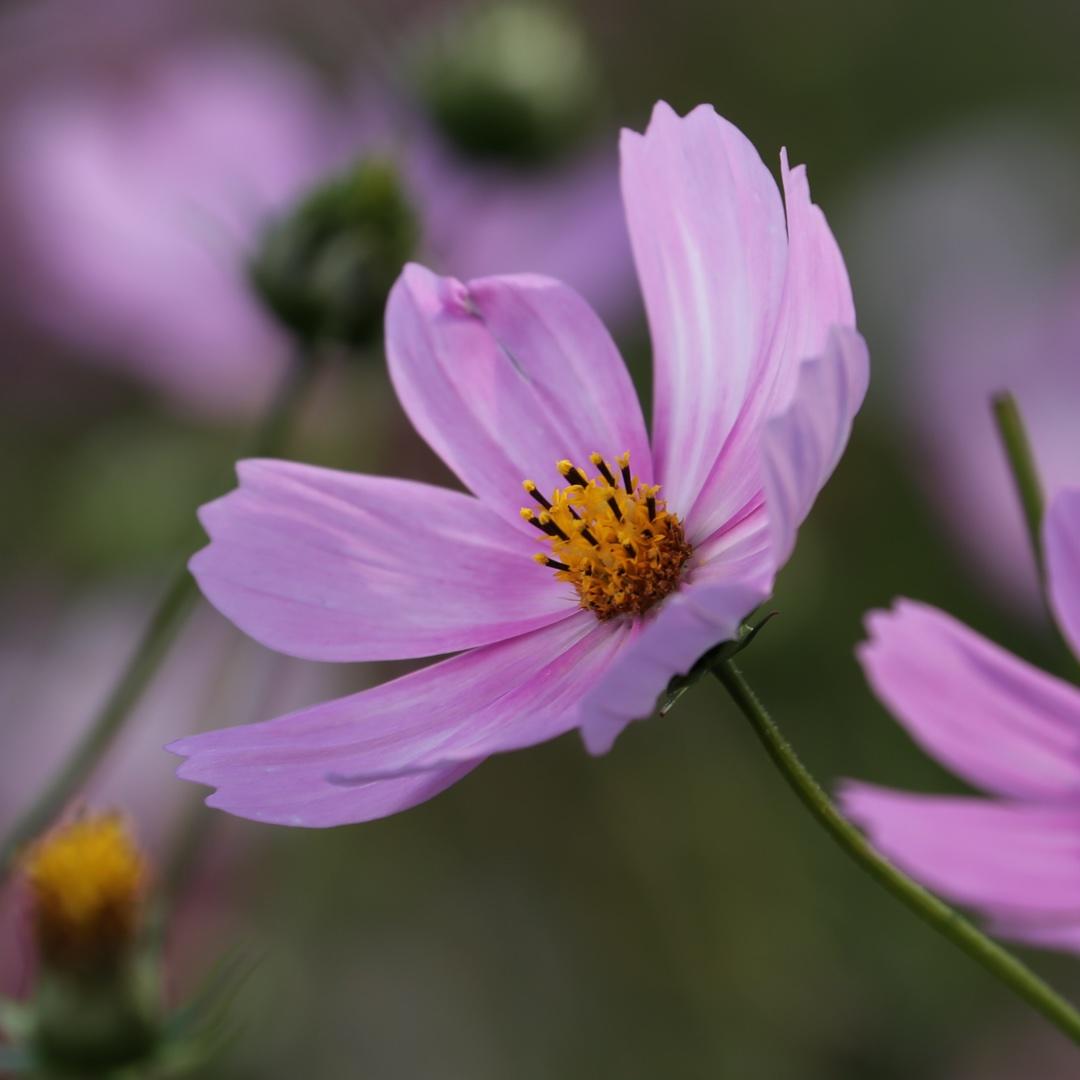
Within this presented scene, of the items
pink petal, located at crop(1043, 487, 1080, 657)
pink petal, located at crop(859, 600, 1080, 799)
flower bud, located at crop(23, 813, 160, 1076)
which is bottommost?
flower bud, located at crop(23, 813, 160, 1076)

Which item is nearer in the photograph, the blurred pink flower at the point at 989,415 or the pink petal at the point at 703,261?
the pink petal at the point at 703,261

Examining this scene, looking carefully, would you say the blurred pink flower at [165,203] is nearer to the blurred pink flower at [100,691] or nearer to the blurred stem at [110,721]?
the blurred pink flower at [100,691]

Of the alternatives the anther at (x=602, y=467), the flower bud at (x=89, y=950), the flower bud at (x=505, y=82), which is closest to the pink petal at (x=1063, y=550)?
the anther at (x=602, y=467)

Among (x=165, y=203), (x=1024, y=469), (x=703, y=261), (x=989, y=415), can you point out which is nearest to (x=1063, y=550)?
(x=1024, y=469)

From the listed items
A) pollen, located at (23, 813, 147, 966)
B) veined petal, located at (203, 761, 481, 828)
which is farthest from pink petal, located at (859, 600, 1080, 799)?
pollen, located at (23, 813, 147, 966)

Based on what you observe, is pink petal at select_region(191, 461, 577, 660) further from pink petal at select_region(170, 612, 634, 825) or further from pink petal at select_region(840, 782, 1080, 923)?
pink petal at select_region(840, 782, 1080, 923)

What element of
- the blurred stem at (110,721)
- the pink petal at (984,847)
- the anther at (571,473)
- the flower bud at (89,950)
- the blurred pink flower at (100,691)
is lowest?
the blurred pink flower at (100,691)
